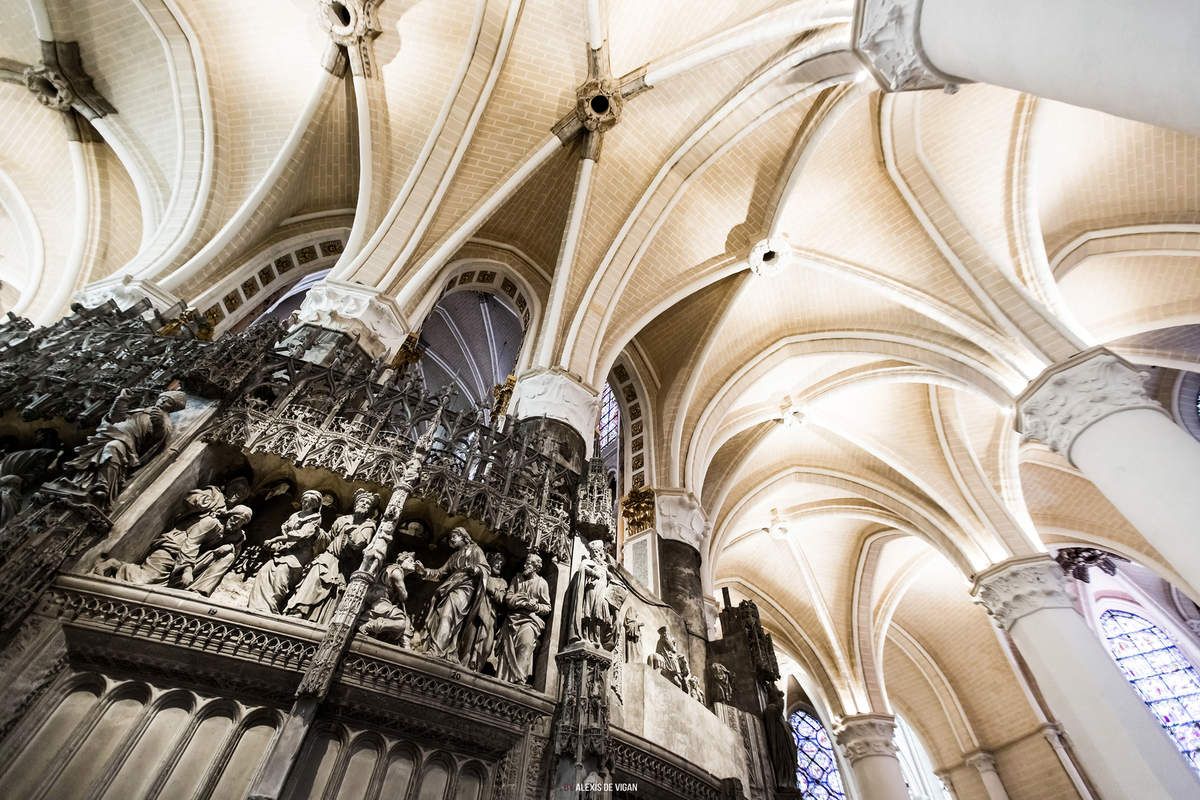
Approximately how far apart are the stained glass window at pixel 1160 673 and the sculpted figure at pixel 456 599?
1620 centimetres

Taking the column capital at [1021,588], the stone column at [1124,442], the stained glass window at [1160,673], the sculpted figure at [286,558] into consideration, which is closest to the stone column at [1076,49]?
the stone column at [1124,442]

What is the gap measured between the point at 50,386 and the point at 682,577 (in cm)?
623

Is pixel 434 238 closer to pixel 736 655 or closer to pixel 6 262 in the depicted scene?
pixel 736 655

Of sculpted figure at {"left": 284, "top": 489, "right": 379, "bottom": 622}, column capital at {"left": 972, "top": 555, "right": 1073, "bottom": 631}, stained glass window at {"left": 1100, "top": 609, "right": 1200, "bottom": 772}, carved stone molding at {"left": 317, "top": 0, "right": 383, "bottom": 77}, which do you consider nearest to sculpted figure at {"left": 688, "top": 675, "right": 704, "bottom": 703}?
sculpted figure at {"left": 284, "top": 489, "right": 379, "bottom": 622}

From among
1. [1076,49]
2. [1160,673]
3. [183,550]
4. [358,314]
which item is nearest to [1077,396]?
[1076,49]

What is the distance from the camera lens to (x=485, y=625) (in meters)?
3.82

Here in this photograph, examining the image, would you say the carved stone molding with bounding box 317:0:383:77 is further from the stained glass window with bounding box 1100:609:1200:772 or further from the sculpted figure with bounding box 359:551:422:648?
the stained glass window with bounding box 1100:609:1200:772

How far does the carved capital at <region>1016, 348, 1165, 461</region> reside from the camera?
6406 millimetres

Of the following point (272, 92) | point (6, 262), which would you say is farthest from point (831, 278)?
point (6, 262)

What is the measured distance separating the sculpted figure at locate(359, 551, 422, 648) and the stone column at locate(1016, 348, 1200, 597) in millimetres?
6321

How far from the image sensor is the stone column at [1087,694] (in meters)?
6.36

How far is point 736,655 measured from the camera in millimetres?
6047

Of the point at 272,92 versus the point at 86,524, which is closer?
the point at 86,524

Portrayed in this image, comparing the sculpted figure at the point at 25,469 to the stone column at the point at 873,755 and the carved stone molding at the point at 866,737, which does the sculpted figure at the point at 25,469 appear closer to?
the stone column at the point at 873,755
